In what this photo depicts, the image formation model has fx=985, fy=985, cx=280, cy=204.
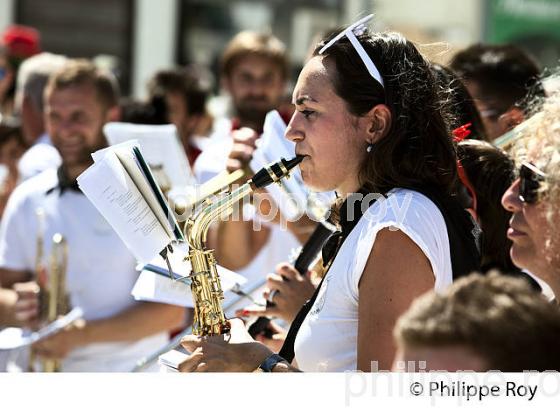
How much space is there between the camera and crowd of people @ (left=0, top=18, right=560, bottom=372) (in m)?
1.72

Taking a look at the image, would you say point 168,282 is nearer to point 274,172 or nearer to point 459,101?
point 274,172

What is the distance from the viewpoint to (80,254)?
4.20 meters

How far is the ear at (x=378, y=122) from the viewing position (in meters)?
2.56

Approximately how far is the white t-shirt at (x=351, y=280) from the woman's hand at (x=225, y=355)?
0.46 feet

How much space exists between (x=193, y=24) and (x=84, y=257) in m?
8.40

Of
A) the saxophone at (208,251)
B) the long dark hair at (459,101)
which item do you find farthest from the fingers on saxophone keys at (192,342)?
the long dark hair at (459,101)

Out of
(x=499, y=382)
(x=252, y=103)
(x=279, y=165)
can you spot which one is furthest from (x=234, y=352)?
(x=252, y=103)

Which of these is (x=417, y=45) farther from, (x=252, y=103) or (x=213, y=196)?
(x=252, y=103)

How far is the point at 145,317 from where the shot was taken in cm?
412

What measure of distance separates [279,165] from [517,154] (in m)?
0.63

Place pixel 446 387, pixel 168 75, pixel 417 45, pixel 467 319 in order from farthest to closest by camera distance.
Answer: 1. pixel 168 75
2. pixel 417 45
3. pixel 446 387
4. pixel 467 319

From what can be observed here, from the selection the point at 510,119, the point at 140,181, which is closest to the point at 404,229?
the point at 140,181

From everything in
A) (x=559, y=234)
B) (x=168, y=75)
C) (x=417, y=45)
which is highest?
(x=417, y=45)

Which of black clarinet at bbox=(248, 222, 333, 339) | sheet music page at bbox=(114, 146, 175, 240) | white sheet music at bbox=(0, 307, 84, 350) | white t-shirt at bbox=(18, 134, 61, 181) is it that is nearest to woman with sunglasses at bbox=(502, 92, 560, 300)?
black clarinet at bbox=(248, 222, 333, 339)
